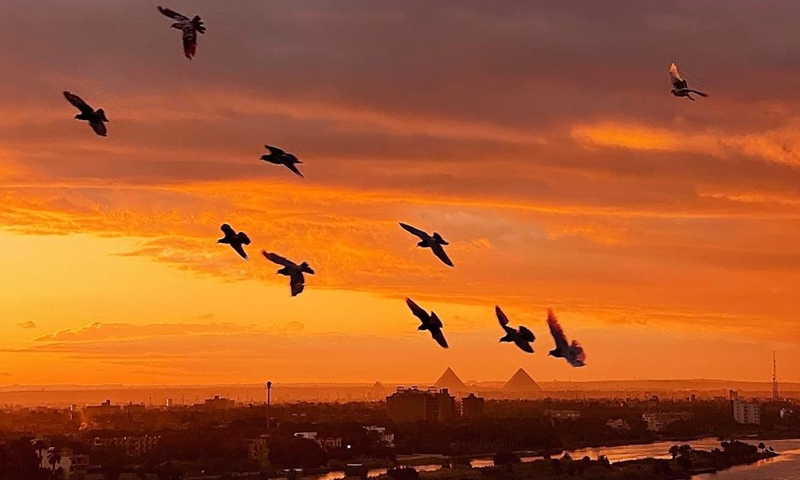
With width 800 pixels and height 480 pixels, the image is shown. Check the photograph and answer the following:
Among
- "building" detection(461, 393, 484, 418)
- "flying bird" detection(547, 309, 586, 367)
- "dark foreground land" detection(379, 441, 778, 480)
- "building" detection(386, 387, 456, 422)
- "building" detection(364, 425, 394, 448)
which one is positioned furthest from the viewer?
"building" detection(461, 393, 484, 418)

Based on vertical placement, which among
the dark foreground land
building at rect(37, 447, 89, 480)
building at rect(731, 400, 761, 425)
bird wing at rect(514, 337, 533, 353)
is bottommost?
the dark foreground land

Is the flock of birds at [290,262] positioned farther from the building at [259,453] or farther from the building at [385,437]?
the building at [385,437]

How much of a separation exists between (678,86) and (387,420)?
109531 mm

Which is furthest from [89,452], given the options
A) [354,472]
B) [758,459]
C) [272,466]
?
[758,459]

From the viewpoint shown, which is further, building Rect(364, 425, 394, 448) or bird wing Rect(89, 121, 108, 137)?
building Rect(364, 425, 394, 448)

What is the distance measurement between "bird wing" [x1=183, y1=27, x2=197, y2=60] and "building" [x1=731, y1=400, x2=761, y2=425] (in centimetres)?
14696

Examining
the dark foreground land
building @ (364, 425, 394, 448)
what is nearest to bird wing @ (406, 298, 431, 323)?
the dark foreground land

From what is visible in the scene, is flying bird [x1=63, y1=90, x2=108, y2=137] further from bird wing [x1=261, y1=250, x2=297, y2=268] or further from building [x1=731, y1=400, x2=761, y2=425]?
building [x1=731, y1=400, x2=761, y2=425]

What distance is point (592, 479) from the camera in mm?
66312

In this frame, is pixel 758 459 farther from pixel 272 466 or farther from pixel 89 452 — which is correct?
pixel 89 452

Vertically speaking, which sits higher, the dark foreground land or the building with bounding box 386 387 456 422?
the building with bounding box 386 387 456 422

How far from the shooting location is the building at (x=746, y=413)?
154 meters

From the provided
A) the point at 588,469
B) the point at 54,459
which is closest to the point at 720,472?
the point at 588,469

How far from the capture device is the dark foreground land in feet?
217
